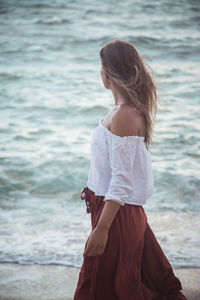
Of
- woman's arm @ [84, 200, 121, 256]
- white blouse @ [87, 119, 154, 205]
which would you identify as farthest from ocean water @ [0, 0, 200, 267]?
woman's arm @ [84, 200, 121, 256]

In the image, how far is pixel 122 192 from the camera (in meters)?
1.82

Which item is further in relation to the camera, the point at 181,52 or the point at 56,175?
the point at 181,52

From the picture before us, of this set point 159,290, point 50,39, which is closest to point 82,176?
point 159,290

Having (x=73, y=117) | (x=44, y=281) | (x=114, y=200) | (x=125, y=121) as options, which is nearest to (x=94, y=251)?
(x=114, y=200)

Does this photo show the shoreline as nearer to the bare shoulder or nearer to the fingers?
the fingers

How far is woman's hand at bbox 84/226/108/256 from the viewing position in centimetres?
186

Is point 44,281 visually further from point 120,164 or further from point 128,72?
point 128,72

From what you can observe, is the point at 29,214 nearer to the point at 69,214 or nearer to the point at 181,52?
the point at 69,214

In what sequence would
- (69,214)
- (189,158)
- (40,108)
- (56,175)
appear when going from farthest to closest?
(40,108) → (189,158) → (56,175) → (69,214)

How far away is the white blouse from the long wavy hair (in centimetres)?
17

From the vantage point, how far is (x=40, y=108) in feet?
33.8

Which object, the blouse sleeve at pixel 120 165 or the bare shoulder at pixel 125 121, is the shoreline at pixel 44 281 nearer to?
the blouse sleeve at pixel 120 165

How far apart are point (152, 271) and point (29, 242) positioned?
Result: 206cm

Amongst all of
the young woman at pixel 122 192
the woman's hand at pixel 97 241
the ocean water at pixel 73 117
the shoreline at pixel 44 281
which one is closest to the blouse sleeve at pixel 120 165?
the young woman at pixel 122 192
